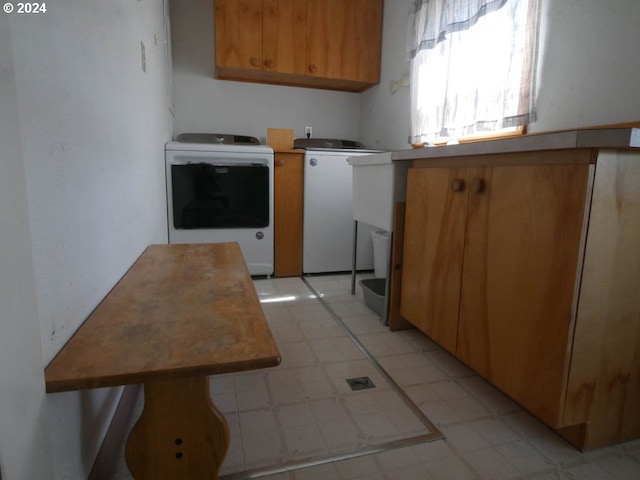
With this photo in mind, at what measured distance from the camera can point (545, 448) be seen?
1.05 m

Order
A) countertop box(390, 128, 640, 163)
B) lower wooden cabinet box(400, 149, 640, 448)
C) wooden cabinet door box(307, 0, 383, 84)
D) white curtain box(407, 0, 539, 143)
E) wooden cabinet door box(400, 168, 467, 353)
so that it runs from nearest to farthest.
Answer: countertop box(390, 128, 640, 163), lower wooden cabinet box(400, 149, 640, 448), wooden cabinet door box(400, 168, 467, 353), white curtain box(407, 0, 539, 143), wooden cabinet door box(307, 0, 383, 84)

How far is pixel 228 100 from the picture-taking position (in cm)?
295

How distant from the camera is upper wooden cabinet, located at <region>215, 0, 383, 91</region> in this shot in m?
2.58

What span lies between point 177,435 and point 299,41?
274 centimetres

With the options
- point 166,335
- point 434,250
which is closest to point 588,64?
point 434,250

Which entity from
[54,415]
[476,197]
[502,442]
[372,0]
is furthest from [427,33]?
[54,415]

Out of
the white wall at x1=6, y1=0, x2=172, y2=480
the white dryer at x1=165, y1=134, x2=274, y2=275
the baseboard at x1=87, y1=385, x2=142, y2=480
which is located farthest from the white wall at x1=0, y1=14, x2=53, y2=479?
the white dryer at x1=165, y1=134, x2=274, y2=275

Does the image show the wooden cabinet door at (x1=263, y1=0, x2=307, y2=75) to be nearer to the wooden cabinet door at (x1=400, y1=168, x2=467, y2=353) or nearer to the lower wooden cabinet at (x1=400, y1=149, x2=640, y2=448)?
the wooden cabinet door at (x1=400, y1=168, x2=467, y2=353)

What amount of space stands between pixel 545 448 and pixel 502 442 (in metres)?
0.11

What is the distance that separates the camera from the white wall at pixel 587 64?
1259 mm

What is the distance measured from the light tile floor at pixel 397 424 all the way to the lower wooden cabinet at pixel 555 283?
11 cm

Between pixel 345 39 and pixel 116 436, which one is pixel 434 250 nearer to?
pixel 116 436

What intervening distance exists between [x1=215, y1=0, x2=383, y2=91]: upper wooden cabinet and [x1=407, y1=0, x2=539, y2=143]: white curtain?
541 millimetres

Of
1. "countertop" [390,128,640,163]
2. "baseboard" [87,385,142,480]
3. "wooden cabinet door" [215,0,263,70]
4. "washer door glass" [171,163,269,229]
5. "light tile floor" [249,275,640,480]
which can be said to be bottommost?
"light tile floor" [249,275,640,480]
